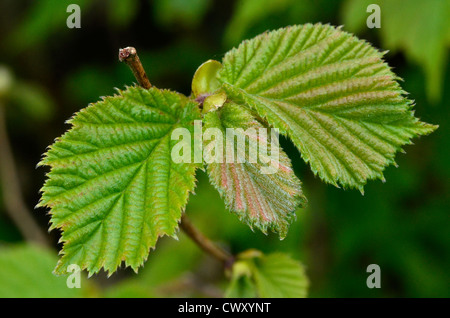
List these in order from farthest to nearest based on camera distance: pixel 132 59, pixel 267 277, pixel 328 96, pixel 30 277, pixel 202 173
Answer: pixel 202 173 < pixel 30 277 < pixel 267 277 < pixel 328 96 < pixel 132 59

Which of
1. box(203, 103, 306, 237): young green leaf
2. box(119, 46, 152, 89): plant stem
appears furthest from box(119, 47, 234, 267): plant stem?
box(203, 103, 306, 237): young green leaf

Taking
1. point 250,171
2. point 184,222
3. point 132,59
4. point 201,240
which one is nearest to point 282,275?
point 201,240

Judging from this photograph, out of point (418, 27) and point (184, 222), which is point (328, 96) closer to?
point (184, 222)

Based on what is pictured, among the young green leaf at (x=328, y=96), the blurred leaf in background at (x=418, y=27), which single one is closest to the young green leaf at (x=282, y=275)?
the young green leaf at (x=328, y=96)

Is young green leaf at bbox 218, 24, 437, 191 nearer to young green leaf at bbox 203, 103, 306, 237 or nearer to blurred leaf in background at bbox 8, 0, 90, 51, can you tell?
young green leaf at bbox 203, 103, 306, 237

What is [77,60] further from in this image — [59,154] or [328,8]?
[59,154]
